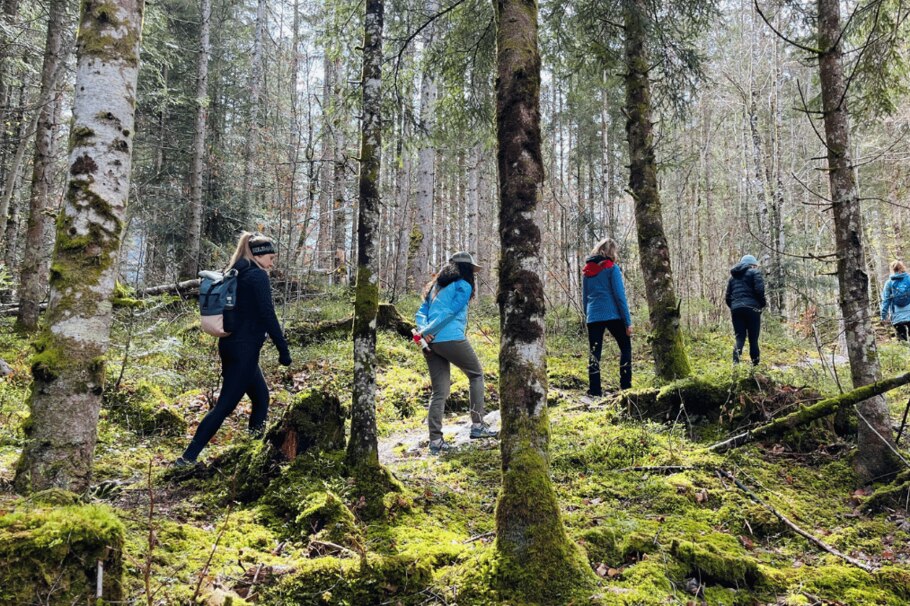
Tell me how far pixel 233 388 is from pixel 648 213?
6.01 m

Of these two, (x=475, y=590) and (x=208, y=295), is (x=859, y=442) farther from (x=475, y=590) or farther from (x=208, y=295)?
(x=208, y=295)

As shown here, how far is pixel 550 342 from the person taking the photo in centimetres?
1282

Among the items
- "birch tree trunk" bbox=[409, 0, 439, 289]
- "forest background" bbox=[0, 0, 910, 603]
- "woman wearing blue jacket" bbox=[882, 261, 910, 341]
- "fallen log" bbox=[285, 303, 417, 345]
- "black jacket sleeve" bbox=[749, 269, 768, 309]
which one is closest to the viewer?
"forest background" bbox=[0, 0, 910, 603]

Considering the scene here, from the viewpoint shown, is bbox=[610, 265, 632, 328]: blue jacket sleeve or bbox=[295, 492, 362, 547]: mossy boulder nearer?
bbox=[295, 492, 362, 547]: mossy boulder

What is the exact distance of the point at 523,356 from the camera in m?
2.94

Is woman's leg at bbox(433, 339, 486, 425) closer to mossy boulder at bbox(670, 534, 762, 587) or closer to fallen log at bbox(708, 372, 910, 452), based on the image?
fallen log at bbox(708, 372, 910, 452)

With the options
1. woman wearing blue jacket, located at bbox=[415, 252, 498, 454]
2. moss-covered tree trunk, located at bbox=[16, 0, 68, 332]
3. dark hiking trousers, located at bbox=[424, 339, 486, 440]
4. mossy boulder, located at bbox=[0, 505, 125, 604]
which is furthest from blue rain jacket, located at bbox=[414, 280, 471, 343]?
moss-covered tree trunk, located at bbox=[16, 0, 68, 332]

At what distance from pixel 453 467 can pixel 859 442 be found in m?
3.98

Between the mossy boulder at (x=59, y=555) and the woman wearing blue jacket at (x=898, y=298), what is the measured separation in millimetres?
14557

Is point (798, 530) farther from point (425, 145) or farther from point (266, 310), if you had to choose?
point (425, 145)

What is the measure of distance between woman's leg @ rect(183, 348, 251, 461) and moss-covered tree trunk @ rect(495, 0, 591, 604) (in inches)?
117

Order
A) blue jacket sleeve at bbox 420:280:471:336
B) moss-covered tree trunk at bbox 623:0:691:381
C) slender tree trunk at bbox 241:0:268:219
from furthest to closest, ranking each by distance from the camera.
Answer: slender tree trunk at bbox 241:0:268:219 < moss-covered tree trunk at bbox 623:0:691:381 < blue jacket sleeve at bbox 420:280:471:336

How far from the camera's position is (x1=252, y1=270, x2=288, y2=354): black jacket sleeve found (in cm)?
496

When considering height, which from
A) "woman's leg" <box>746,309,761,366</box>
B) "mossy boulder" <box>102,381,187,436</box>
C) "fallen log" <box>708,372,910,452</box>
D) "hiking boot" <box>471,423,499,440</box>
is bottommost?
"hiking boot" <box>471,423,499,440</box>
